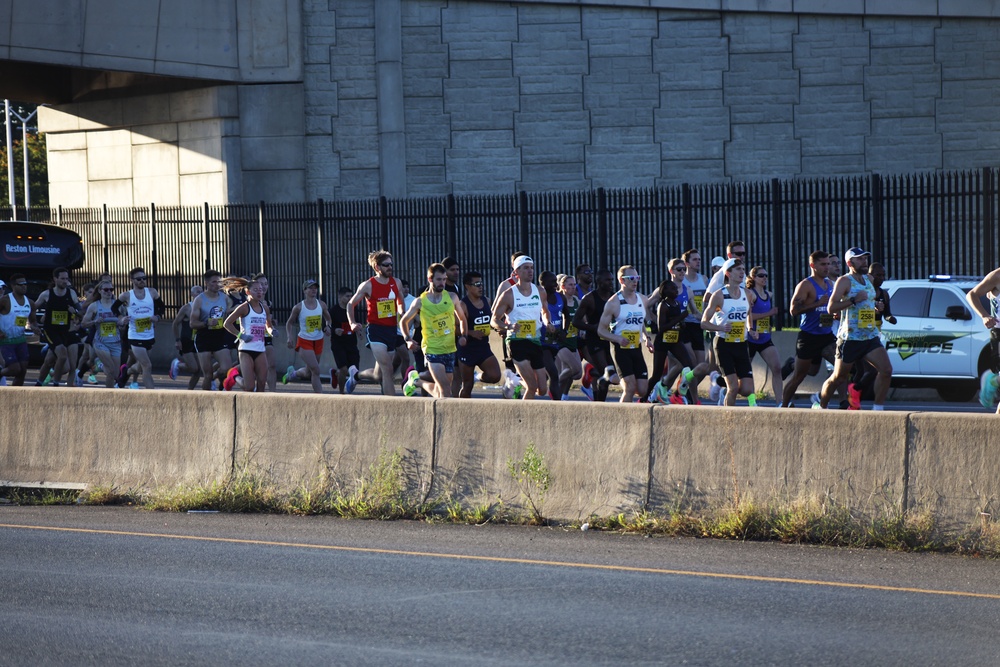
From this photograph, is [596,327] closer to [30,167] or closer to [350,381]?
[350,381]

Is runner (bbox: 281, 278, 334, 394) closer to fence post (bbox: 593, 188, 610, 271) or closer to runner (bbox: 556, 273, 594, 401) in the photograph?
runner (bbox: 556, 273, 594, 401)

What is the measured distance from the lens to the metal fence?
762 inches

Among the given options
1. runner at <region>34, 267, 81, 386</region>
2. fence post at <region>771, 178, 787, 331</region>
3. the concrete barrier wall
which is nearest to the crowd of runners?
runner at <region>34, 267, 81, 386</region>

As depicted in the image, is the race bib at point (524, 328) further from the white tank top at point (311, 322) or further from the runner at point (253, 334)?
the white tank top at point (311, 322)

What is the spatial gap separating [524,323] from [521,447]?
4783 mm

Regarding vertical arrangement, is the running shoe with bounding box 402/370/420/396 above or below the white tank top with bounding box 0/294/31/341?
below

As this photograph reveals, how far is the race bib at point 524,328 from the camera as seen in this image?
1437 centimetres

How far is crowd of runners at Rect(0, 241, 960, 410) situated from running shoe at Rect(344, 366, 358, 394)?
4 cm

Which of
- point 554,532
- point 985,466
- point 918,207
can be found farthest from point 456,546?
point 918,207

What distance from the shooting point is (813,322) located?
14336mm

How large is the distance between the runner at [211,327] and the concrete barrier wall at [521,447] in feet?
16.7

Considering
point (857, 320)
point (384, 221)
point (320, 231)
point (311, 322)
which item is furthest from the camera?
point (320, 231)

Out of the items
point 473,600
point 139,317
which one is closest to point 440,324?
point 139,317

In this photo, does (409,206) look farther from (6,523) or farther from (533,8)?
(6,523)
